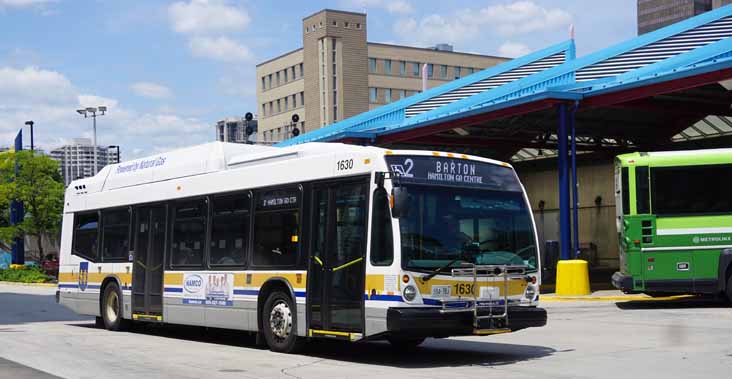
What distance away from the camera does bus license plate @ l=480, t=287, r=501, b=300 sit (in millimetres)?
12719

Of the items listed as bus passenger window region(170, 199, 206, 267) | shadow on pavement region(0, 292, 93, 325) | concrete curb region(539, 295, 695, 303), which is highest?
bus passenger window region(170, 199, 206, 267)

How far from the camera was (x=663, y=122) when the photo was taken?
3812 centimetres

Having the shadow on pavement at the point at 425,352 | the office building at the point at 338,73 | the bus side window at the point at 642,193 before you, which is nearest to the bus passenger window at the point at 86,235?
the shadow on pavement at the point at 425,352

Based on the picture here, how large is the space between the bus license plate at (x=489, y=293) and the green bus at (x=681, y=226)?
383 inches

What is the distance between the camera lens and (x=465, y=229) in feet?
42.0

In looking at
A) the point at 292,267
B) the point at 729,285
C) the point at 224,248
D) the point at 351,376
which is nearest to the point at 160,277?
the point at 224,248

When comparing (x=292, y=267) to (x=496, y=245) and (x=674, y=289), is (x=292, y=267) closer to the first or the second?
(x=496, y=245)

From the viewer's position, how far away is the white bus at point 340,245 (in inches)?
489

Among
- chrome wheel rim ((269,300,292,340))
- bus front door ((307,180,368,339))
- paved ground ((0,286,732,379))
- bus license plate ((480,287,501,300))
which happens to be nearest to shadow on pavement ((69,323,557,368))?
paved ground ((0,286,732,379))

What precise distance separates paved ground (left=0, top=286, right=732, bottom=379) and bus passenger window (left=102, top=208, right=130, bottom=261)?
1.62m

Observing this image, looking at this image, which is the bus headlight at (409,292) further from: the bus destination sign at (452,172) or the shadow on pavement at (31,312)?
the shadow on pavement at (31,312)

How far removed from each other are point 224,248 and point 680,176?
10.9 m

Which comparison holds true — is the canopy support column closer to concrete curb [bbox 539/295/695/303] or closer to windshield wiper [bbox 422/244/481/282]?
concrete curb [bbox 539/295/695/303]

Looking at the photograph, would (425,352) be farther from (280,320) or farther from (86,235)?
(86,235)
